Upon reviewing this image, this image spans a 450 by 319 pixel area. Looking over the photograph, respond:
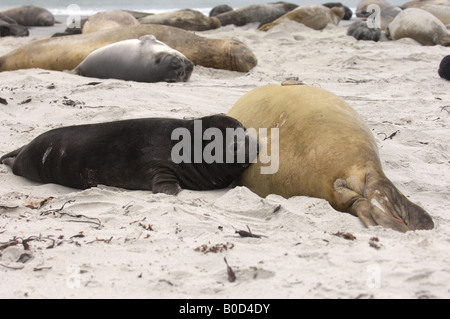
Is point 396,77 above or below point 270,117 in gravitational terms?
below

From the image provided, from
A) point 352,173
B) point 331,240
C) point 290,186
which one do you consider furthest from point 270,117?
point 331,240

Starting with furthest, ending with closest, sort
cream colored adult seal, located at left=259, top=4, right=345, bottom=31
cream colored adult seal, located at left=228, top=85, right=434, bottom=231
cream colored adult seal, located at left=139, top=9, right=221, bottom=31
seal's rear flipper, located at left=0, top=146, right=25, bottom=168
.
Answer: cream colored adult seal, located at left=259, top=4, right=345, bottom=31
cream colored adult seal, located at left=139, top=9, right=221, bottom=31
seal's rear flipper, located at left=0, top=146, right=25, bottom=168
cream colored adult seal, located at left=228, top=85, right=434, bottom=231

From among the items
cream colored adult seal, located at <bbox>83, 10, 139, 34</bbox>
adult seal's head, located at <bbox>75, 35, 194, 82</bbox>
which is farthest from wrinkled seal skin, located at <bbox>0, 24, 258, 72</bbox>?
cream colored adult seal, located at <bbox>83, 10, 139, 34</bbox>

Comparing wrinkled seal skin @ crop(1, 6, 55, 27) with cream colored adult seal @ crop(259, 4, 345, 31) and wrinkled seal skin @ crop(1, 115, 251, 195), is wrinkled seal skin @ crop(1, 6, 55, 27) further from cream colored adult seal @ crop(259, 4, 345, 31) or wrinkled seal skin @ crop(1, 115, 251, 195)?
wrinkled seal skin @ crop(1, 115, 251, 195)

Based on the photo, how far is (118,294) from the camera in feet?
6.82

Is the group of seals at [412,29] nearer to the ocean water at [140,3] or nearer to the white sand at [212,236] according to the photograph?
the white sand at [212,236]

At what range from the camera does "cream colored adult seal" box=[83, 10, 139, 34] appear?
A: 10.2m

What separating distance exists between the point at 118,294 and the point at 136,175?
6.31ft

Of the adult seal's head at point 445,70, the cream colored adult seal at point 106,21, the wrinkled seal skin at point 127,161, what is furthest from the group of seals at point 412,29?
the wrinkled seal skin at point 127,161

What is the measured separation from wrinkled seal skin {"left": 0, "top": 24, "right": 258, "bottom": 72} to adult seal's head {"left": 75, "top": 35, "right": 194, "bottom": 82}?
53 cm

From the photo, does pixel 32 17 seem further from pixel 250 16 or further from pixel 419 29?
pixel 419 29

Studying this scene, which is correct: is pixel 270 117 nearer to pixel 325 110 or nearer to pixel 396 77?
pixel 325 110

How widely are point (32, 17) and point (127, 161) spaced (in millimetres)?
15015

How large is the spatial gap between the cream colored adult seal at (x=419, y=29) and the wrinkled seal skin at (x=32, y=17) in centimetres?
1088
